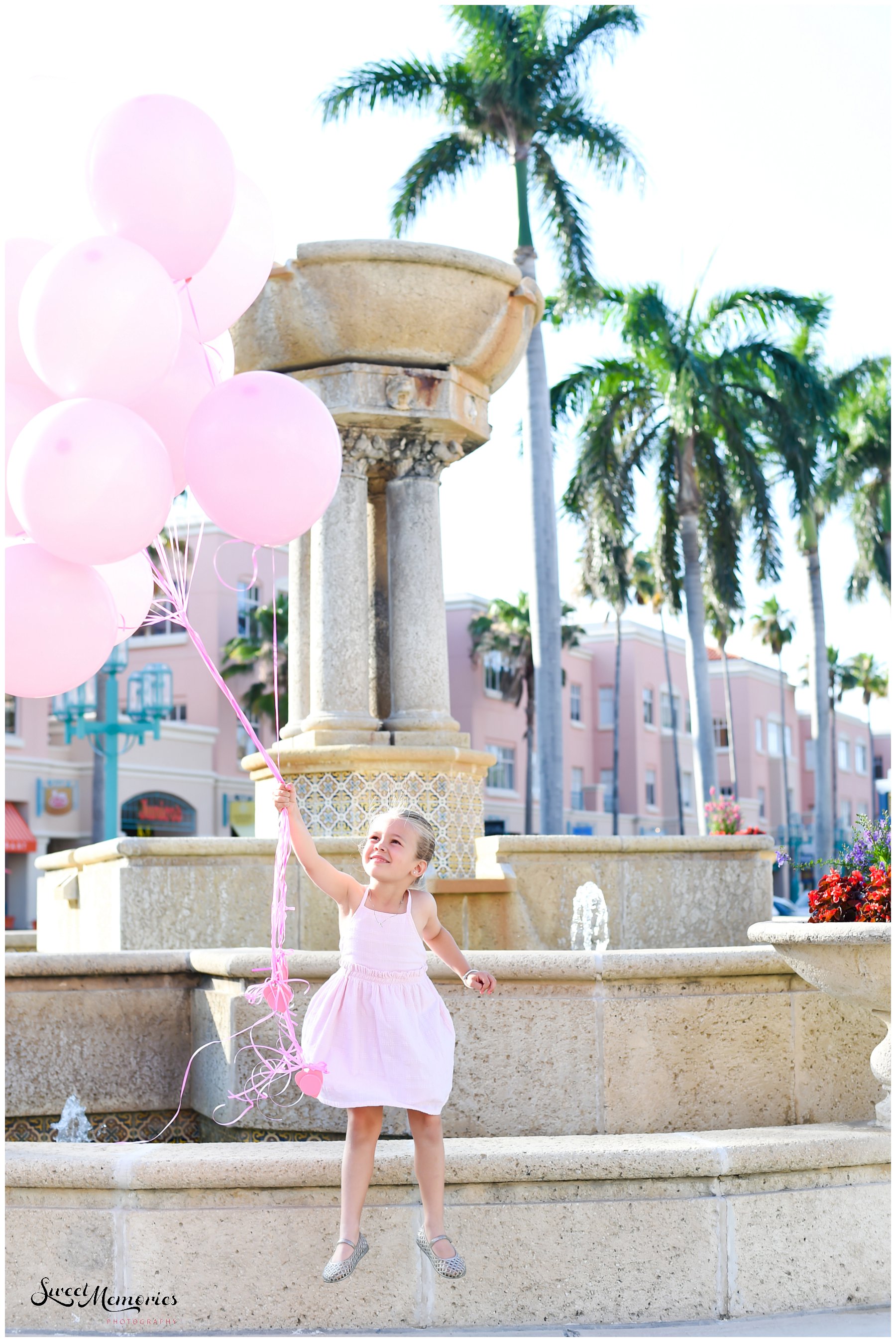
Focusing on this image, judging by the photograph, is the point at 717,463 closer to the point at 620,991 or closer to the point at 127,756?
the point at 127,756

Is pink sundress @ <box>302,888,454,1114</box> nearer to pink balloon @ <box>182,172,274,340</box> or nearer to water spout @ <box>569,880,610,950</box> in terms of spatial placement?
pink balloon @ <box>182,172,274,340</box>

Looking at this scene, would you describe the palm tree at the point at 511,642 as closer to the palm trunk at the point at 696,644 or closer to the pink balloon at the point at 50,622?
the palm trunk at the point at 696,644

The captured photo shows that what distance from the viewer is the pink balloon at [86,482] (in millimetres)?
3693

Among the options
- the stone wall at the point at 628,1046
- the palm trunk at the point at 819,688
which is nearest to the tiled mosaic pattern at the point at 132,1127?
the stone wall at the point at 628,1046

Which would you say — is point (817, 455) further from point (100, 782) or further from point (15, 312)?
point (15, 312)

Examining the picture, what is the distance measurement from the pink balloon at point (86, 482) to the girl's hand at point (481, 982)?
60.7 inches

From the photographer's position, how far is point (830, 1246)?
14.2 ft

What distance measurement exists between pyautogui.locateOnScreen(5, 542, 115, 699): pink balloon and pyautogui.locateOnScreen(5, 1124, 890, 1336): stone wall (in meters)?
1.43

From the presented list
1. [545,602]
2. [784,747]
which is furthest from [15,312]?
[784,747]

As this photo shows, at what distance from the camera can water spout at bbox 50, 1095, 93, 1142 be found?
17.9 feet

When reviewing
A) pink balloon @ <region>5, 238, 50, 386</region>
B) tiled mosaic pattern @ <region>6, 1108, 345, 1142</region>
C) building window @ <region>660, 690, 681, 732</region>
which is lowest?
tiled mosaic pattern @ <region>6, 1108, 345, 1142</region>

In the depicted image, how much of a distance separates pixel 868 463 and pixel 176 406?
3365 cm

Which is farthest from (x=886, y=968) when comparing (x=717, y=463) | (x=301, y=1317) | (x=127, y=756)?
(x=127, y=756)

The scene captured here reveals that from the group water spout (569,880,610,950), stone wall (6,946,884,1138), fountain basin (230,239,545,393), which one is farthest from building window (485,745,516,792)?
stone wall (6,946,884,1138)
